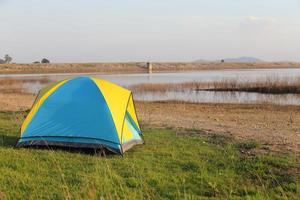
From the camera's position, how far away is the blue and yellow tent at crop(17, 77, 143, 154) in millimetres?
9016

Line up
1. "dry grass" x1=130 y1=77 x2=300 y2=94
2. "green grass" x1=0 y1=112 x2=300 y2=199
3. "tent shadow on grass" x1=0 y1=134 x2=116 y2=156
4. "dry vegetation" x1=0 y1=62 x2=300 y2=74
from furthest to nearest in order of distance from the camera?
1. "dry vegetation" x1=0 y1=62 x2=300 y2=74
2. "dry grass" x1=130 y1=77 x2=300 y2=94
3. "tent shadow on grass" x1=0 y1=134 x2=116 y2=156
4. "green grass" x1=0 y1=112 x2=300 y2=199

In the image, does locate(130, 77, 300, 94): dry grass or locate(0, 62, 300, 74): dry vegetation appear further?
locate(0, 62, 300, 74): dry vegetation

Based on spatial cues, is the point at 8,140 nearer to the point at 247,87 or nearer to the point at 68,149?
the point at 68,149

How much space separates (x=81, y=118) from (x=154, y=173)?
103 inches

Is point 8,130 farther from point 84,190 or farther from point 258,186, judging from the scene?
point 258,186

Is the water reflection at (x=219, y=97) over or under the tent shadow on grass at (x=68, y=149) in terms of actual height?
under

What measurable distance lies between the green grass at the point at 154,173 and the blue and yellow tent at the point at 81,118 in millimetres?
340

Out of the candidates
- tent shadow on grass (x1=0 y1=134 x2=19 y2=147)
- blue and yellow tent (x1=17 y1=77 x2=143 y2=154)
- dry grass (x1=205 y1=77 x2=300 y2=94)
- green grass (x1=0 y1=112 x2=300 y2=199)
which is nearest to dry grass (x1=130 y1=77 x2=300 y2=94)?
dry grass (x1=205 y1=77 x2=300 y2=94)

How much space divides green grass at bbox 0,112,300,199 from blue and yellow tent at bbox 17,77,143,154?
1.11ft

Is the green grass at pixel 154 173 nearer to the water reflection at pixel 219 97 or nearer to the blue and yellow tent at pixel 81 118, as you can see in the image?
the blue and yellow tent at pixel 81 118

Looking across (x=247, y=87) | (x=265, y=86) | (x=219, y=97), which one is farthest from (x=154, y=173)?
(x=247, y=87)

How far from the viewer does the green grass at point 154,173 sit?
618cm

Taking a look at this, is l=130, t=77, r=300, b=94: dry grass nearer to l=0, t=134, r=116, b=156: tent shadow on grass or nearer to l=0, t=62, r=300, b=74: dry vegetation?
l=0, t=134, r=116, b=156: tent shadow on grass

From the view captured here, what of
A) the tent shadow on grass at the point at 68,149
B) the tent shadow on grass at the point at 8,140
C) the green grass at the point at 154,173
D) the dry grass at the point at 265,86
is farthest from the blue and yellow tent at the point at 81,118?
the dry grass at the point at 265,86
